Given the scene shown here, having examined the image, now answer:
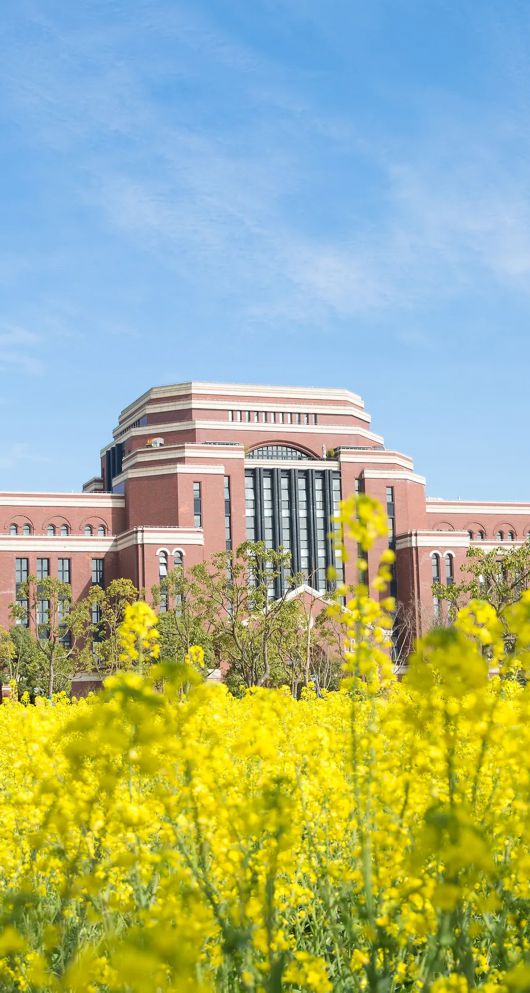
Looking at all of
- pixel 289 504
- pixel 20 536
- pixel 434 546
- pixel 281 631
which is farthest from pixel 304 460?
pixel 281 631

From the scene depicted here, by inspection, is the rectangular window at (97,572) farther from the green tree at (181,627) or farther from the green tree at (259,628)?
the green tree at (259,628)

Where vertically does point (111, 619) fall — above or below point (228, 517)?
below

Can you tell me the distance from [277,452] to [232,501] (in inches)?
290

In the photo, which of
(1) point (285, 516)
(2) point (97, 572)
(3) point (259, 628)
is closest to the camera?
(3) point (259, 628)

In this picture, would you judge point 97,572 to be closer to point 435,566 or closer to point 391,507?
point 391,507

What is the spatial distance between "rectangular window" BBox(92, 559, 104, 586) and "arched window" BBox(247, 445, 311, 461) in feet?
39.0

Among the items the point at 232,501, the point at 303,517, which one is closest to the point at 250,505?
the point at 232,501

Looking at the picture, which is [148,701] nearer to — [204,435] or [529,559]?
[529,559]

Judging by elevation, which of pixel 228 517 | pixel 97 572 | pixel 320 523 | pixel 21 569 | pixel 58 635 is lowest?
pixel 58 635

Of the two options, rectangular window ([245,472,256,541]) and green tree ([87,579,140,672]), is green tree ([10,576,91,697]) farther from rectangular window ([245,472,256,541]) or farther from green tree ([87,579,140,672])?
rectangular window ([245,472,256,541])

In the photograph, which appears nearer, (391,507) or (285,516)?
(285,516)

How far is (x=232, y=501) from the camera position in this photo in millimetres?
61312

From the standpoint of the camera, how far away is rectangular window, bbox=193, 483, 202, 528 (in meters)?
59.5

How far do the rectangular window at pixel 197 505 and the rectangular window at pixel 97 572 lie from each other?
→ 240 inches
